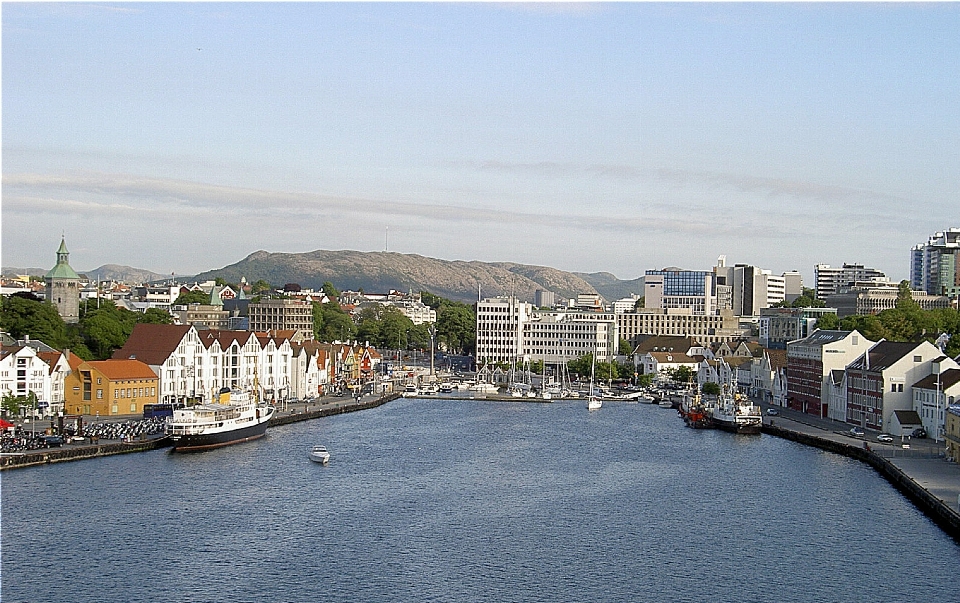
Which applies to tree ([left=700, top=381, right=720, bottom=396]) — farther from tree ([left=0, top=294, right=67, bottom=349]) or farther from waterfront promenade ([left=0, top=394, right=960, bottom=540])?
tree ([left=0, top=294, right=67, bottom=349])

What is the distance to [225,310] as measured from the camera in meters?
121

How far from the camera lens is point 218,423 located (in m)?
46.6

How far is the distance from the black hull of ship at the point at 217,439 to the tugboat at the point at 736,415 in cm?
2170

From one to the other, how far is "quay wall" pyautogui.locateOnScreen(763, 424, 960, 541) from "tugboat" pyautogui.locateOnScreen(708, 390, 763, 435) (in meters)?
0.72

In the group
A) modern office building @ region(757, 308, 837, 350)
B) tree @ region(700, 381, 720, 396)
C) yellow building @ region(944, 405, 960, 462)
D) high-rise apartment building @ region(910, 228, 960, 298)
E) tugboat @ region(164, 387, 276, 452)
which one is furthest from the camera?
high-rise apartment building @ region(910, 228, 960, 298)

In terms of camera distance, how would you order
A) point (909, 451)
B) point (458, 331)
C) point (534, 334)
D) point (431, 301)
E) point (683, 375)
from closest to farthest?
1. point (909, 451)
2. point (683, 375)
3. point (534, 334)
4. point (458, 331)
5. point (431, 301)

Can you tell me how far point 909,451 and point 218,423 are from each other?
25564mm

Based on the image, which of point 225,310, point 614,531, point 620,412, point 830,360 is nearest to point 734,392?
point 830,360

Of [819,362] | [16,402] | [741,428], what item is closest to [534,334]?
[819,362]

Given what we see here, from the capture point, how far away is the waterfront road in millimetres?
34562

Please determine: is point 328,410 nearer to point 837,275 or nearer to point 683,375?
point 683,375

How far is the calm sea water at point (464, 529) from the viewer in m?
25.4

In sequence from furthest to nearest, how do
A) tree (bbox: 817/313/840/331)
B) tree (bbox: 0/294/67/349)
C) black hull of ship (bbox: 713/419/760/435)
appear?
tree (bbox: 817/313/840/331), tree (bbox: 0/294/67/349), black hull of ship (bbox: 713/419/760/435)

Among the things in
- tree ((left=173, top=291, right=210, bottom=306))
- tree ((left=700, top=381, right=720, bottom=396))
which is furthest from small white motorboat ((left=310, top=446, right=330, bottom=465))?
tree ((left=173, top=291, right=210, bottom=306))
